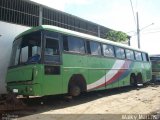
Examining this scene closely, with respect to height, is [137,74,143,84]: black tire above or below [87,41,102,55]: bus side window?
below

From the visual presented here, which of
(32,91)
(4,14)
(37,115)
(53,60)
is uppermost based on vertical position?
(4,14)

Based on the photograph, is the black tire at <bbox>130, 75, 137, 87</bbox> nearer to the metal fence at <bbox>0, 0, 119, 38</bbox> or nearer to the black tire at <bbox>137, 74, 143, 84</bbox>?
the black tire at <bbox>137, 74, 143, 84</bbox>

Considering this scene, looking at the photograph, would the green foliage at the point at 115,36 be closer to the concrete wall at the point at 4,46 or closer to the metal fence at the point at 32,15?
the metal fence at the point at 32,15

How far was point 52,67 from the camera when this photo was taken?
9.89 metres

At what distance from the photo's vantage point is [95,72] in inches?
500

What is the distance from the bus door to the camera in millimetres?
9586

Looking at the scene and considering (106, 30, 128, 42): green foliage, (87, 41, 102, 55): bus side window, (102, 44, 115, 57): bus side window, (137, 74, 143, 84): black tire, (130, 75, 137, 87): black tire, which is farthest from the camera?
(106, 30, 128, 42): green foliage

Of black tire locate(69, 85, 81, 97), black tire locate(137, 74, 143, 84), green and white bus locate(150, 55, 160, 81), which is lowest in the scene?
black tire locate(69, 85, 81, 97)

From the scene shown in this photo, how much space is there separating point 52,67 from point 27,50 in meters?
1.36

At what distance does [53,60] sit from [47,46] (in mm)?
600

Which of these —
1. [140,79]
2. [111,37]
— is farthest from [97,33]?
[140,79]

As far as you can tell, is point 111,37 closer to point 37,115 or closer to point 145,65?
point 145,65

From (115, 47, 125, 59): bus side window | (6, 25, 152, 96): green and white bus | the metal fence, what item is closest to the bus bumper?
(6, 25, 152, 96): green and white bus

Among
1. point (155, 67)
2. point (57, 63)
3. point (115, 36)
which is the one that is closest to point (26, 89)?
point (57, 63)
